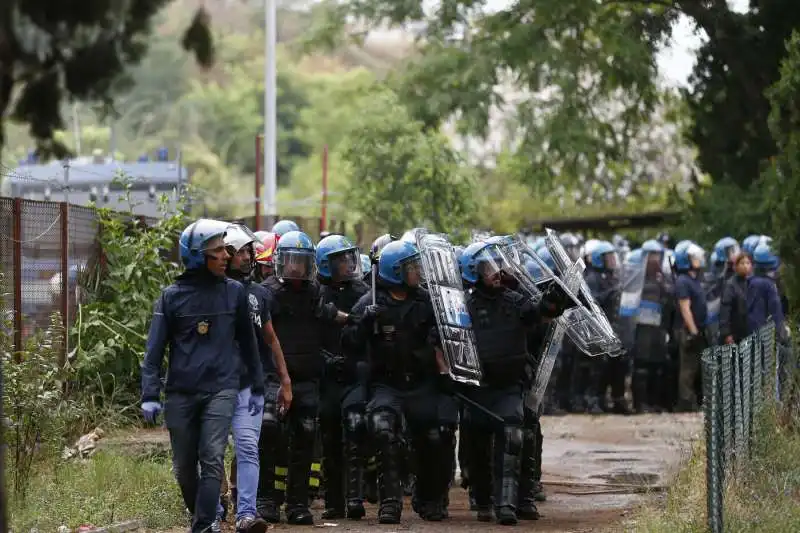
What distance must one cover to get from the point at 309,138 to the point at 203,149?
859cm

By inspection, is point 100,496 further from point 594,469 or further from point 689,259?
point 689,259

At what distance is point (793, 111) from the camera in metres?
15.4

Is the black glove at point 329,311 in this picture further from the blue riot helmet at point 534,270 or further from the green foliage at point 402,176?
the green foliage at point 402,176

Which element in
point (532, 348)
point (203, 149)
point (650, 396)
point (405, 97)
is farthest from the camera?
point (203, 149)

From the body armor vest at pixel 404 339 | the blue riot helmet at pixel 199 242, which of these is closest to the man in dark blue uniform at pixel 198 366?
the blue riot helmet at pixel 199 242

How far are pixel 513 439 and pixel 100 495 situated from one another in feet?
9.41

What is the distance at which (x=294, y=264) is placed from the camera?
12609mm

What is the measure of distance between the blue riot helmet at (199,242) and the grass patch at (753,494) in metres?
3.15

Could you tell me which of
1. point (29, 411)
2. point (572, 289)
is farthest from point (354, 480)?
point (29, 411)

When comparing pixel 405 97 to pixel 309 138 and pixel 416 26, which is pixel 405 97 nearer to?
pixel 416 26

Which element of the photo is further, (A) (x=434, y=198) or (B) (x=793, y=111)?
(A) (x=434, y=198)

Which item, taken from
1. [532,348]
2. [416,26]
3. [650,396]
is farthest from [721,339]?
[416,26]

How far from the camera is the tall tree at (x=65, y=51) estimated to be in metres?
6.52

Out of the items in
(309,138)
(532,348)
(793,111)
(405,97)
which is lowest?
(532,348)
